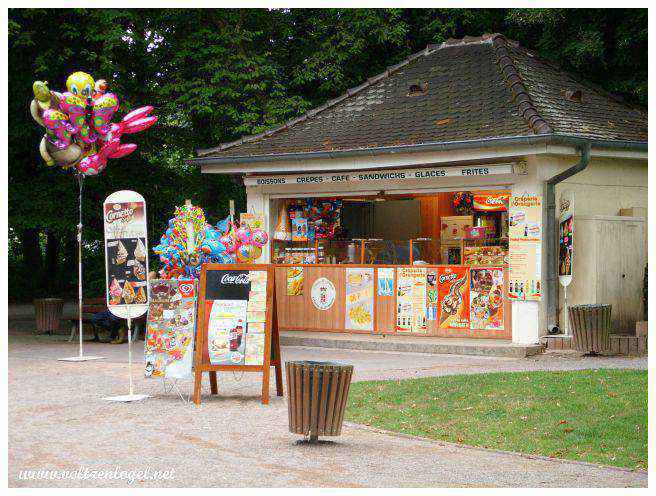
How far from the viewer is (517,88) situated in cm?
1864

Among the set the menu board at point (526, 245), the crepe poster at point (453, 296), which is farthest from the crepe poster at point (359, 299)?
the menu board at point (526, 245)

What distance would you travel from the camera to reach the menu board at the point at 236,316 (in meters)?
12.0

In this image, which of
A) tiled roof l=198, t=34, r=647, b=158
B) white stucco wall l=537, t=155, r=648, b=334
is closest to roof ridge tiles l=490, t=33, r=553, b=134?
tiled roof l=198, t=34, r=647, b=158

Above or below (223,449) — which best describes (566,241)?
above

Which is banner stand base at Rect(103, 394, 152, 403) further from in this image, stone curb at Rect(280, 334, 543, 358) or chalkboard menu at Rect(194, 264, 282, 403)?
stone curb at Rect(280, 334, 543, 358)

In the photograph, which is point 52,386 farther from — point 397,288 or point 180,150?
point 180,150

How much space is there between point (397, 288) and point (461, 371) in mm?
4365

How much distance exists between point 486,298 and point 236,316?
6.85 meters

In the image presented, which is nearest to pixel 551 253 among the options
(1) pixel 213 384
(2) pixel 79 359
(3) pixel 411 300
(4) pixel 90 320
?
(3) pixel 411 300

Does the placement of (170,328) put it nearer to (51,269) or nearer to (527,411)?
(527,411)

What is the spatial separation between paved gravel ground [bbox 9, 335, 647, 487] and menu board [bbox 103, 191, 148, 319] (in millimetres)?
1110

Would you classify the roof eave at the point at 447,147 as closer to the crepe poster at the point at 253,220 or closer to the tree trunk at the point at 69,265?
the crepe poster at the point at 253,220

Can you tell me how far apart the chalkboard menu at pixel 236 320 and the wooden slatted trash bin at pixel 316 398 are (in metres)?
2.47

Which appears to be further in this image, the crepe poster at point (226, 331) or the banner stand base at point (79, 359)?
the banner stand base at point (79, 359)
